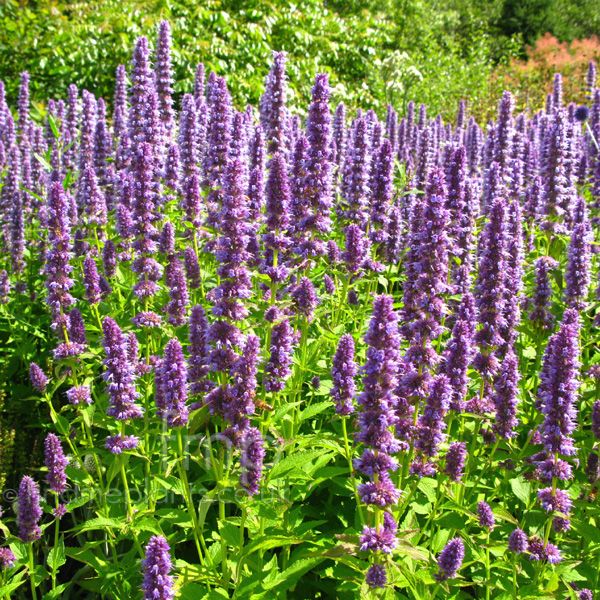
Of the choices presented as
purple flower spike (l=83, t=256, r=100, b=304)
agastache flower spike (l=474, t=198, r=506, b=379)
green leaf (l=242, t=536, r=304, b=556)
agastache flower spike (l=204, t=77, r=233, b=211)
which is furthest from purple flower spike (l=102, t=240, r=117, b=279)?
agastache flower spike (l=474, t=198, r=506, b=379)

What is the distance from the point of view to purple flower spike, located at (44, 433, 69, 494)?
349 cm

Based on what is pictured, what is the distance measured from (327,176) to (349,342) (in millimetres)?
1955

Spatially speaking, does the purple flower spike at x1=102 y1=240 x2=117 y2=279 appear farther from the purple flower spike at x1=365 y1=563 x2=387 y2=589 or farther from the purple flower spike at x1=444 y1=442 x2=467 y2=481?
the purple flower spike at x1=365 y1=563 x2=387 y2=589

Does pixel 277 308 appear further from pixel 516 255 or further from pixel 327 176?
pixel 516 255

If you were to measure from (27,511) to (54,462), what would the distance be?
1.03 feet

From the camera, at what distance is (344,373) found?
10.6 ft

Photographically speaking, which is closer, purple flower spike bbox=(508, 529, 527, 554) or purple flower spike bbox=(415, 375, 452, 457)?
purple flower spike bbox=(415, 375, 452, 457)

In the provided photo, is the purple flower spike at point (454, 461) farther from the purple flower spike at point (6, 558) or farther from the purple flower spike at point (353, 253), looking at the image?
the purple flower spike at point (6, 558)

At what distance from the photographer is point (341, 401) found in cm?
331

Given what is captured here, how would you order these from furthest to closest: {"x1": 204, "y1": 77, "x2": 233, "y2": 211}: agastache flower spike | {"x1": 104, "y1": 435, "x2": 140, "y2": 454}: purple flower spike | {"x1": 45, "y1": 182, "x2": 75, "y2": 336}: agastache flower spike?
1. {"x1": 204, "y1": 77, "x2": 233, "y2": 211}: agastache flower spike
2. {"x1": 45, "y1": 182, "x2": 75, "y2": 336}: agastache flower spike
3. {"x1": 104, "y1": 435, "x2": 140, "y2": 454}: purple flower spike

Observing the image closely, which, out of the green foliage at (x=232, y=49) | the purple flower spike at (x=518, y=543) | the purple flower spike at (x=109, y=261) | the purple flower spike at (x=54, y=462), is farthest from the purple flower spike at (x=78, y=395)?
the green foliage at (x=232, y=49)

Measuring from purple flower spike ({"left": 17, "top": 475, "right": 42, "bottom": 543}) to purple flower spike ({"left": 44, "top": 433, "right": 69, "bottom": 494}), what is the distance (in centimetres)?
16

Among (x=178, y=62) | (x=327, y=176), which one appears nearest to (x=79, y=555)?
(x=327, y=176)

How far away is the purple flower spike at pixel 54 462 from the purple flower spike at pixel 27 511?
0.16m
